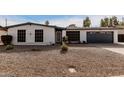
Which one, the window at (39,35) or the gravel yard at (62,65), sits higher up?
the window at (39,35)

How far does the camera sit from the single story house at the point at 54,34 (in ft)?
81.5

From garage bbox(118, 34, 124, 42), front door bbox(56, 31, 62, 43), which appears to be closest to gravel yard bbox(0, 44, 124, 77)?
front door bbox(56, 31, 62, 43)

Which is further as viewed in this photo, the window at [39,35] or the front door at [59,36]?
the front door at [59,36]

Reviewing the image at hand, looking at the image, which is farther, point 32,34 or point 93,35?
point 93,35


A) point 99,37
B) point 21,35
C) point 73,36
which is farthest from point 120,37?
point 21,35

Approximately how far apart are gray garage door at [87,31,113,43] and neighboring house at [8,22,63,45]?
212 inches

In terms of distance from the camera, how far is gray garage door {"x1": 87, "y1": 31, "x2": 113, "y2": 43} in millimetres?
28938

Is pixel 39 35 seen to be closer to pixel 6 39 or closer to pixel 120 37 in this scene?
pixel 6 39

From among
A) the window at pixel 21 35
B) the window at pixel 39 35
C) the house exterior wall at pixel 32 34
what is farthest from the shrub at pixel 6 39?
the window at pixel 39 35

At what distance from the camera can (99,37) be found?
28.9m

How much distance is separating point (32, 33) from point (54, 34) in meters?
2.06

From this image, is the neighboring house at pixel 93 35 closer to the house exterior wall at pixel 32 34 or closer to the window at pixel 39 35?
the house exterior wall at pixel 32 34

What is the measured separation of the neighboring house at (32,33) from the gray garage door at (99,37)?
5.39 metres
